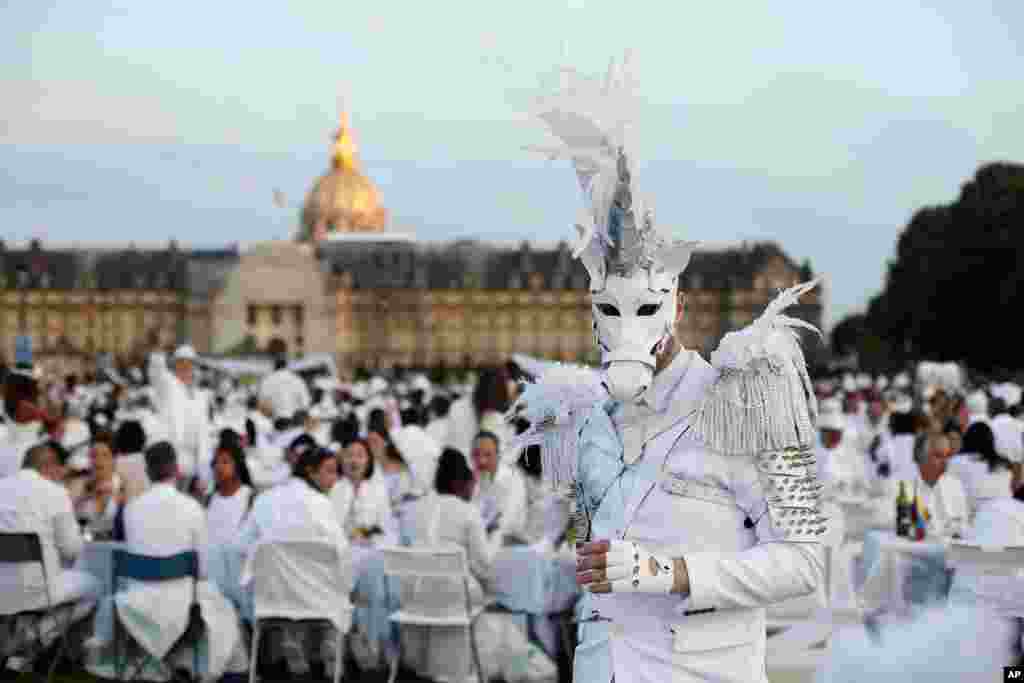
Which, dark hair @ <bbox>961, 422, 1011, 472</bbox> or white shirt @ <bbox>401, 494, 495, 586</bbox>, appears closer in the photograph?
white shirt @ <bbox>401, 494, 495, 586</bbox>

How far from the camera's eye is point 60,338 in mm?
102125

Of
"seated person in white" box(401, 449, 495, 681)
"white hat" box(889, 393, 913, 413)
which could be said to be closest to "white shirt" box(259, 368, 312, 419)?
"white hat" box(889, 393, 913, 413)

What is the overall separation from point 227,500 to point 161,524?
93 cm

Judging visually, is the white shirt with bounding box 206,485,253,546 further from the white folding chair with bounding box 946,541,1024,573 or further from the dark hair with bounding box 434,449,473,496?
the white folding chair with bounding box 946,541,1024,573

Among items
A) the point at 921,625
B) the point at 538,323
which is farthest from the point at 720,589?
the point at 538,323

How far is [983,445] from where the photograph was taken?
896cm

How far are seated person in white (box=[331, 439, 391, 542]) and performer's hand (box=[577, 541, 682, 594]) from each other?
6.62 m

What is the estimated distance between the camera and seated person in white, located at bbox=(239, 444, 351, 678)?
25.9ft

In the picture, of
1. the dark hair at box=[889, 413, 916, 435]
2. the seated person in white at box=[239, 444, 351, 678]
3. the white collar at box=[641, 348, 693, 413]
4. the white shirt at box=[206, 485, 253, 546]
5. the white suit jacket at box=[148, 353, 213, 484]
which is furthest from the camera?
the dark hair at box=[889, 413, 916, 435]

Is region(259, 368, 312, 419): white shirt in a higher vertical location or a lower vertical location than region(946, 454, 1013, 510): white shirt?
higher

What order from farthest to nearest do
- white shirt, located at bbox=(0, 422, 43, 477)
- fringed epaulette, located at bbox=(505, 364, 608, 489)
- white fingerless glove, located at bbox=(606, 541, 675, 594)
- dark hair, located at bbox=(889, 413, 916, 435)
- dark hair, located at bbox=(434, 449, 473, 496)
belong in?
dark hair, located at bbox=(889, 413, 916, 435) → white shirt, located at bbox=(0, 422, 43, 477) → dark hair, located at bbox=(434, 449, 473, 496) → fringed epaulette, located at bbox=(505, 364, 608, 489) → white fingerless glove, located at bbox=(606, 541, 675, 594)

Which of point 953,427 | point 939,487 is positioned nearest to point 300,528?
point 939,487

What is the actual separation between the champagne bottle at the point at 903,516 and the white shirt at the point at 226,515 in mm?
3628

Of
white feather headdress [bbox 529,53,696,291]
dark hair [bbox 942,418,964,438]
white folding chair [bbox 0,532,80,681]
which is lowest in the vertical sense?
white folding chair [bbox 0,532,80,681]
